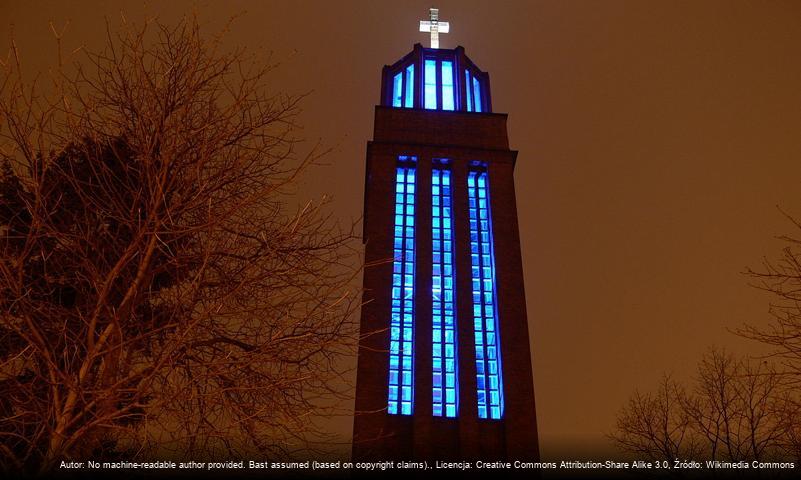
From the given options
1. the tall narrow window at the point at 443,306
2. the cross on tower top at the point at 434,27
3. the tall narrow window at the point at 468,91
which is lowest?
the tall narrow window at the point at 443,306

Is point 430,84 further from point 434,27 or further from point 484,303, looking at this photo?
point 484,303

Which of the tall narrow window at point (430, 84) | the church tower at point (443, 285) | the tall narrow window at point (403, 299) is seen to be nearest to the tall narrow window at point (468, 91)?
the church tower at point (443, 285)

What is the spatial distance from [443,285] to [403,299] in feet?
6.63

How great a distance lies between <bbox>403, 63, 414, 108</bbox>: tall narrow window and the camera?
112 feet

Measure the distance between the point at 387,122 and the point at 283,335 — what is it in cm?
2789

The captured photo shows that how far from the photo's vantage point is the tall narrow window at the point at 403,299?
24500 mm

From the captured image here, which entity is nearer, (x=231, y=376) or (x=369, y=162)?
(x=231, y=376)

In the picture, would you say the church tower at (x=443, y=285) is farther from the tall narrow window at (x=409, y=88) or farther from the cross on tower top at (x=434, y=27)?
the cross on tower top at (x=434, y=27)

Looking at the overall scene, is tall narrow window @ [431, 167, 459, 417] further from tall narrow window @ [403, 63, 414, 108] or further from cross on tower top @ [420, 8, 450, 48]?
cross on tower top @ [420, 8, 450, 48]

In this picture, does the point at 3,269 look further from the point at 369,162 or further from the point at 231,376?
the point at 369,162

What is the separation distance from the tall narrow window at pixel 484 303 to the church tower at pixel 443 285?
0.05 m

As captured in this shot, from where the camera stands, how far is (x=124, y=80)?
5.50 m

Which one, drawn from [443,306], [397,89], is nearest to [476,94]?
[397,89]

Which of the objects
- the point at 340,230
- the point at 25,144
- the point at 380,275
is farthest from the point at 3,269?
the point at 380,275
